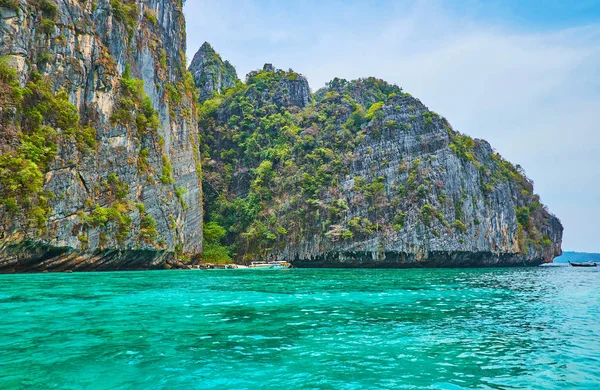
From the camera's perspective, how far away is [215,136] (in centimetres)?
6819

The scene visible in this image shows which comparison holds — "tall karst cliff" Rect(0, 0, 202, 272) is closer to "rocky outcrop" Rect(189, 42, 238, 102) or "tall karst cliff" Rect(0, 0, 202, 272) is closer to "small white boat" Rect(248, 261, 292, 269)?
"small white boat" Rect(248, 261, 292, 269)

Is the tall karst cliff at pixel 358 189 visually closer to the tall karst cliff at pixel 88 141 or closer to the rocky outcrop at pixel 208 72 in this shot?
the rocky outcrop at pixel 208 72

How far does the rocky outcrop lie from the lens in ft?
257

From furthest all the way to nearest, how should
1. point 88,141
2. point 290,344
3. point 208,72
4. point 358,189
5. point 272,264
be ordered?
point 208,72, point 358,189, point 272,264, point 88,141, point 290,344

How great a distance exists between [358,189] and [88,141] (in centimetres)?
3435

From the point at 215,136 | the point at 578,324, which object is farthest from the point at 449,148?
the point at 578,324

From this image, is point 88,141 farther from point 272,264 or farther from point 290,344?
point 290,344

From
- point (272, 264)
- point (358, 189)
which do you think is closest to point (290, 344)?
point (272, 264)

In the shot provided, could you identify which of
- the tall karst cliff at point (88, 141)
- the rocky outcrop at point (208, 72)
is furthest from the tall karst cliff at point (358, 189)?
the tall karst cliff at point (88, 141)

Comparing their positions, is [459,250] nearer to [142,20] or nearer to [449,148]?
[449,148]

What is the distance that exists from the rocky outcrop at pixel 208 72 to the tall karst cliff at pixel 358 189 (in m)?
8.75

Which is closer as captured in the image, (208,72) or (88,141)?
(88,141)

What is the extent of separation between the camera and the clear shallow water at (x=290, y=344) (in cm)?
598

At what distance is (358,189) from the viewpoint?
53.9 m
